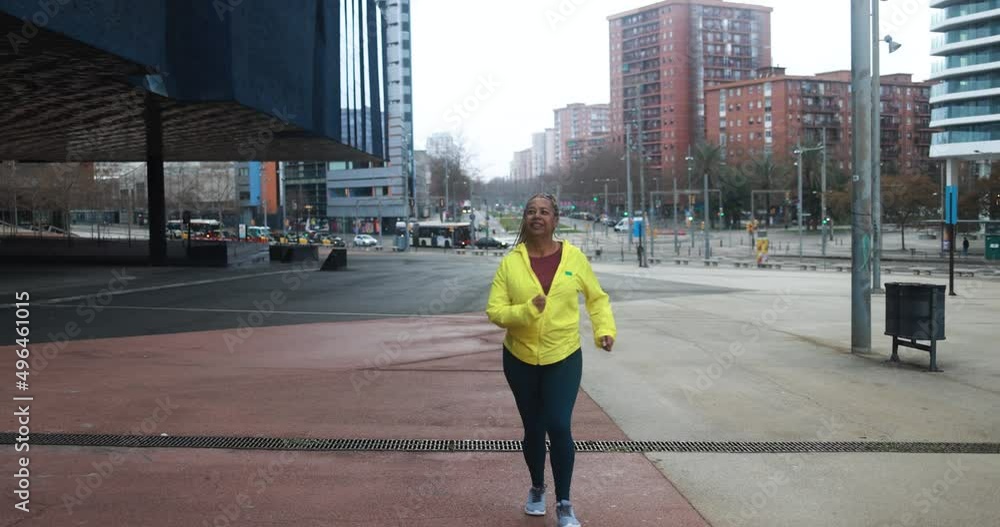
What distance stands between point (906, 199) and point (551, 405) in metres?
72.5

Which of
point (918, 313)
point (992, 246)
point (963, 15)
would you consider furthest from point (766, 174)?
point (918, 313)

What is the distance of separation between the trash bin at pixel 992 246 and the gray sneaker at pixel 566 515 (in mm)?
57910

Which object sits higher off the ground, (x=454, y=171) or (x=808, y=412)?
(x=454, y=171)

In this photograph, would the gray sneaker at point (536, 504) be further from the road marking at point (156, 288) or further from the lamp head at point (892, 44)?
the lamp head at point (892, 44)

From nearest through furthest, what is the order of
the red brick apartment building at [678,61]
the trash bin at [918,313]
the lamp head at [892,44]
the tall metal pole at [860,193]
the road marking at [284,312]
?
the trash bin at [918,313], the tall metal pole at [860,193], the road marking at [284,312], the lamp head at [892,44], the red brick apartment building at [678,61]

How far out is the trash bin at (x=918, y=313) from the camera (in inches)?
425

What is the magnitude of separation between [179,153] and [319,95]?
18946 millimetres

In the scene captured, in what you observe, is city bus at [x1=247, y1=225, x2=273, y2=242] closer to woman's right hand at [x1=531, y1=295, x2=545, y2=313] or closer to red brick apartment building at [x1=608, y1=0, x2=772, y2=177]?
red brick apartment building at [x1=608, y1=0, x2=772, y2=177]

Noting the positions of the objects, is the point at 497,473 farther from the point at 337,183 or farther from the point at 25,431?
the point at 337,183

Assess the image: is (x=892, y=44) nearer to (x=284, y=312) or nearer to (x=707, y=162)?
(x=284, y=312)

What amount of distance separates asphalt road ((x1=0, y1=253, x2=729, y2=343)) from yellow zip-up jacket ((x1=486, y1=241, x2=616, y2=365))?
1088 centimetres

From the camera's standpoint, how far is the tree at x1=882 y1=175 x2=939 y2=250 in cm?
6956

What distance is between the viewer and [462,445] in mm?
6977

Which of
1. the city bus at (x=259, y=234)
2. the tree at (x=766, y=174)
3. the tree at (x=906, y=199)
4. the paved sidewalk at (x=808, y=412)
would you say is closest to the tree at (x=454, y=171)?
the city bus at (x=259, y=234)
